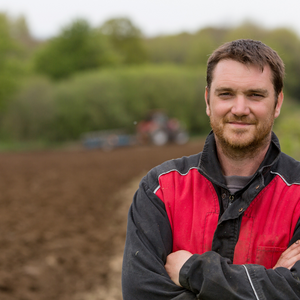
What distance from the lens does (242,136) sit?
1827 mm

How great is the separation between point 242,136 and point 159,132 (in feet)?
61.0

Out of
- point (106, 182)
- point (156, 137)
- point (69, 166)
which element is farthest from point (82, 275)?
point (156, 137)

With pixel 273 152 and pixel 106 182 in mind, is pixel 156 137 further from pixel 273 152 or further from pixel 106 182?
pixel 273 152

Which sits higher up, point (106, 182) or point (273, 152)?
point (273, 152)

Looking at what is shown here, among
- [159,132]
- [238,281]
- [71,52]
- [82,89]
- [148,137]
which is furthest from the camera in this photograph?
[71,52]

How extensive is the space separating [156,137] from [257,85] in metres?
18.4

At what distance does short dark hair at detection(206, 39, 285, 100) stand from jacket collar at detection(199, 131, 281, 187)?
246mm

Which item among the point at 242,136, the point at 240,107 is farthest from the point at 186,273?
the point at 240,107

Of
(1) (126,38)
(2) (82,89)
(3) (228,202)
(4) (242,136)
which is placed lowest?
(3) (228,202)

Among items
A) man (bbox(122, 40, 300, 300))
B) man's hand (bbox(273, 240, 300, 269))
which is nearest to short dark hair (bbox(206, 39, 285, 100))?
man (bbox(122, 40, 300, 300))

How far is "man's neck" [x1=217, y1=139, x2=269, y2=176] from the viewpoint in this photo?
190 cm

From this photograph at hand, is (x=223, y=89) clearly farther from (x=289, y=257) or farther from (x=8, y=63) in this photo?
(x=8, y=63)

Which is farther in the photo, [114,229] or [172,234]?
[114,229]

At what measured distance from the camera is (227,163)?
1.92 m
